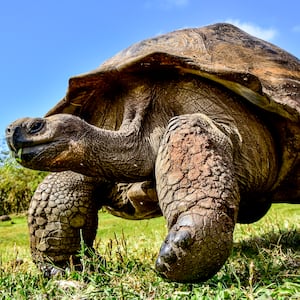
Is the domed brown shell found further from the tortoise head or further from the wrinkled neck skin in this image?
the tortoise head

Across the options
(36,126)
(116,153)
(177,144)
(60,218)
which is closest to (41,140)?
(36,126)

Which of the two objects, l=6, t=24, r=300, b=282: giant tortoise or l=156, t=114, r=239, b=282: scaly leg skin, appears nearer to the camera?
l=156, t=114, r=239, b=282: scaly leg skin

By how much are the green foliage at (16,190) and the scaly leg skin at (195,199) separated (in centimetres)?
1553

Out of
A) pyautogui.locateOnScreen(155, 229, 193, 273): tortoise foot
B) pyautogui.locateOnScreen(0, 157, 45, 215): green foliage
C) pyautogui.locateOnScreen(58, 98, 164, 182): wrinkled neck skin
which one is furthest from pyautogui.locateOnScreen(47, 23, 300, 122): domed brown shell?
pyautogui.locateOnScreen(0, 157, 45, 215): green foliage

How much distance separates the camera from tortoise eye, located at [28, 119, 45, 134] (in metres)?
2.76

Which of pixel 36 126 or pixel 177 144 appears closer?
pixel 177 144

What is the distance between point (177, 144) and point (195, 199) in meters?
0.36

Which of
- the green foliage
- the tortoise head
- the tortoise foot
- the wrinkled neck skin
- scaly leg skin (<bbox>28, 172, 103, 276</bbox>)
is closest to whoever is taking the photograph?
the tortoise foot

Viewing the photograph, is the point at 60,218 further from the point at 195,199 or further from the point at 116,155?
the point at 195,199

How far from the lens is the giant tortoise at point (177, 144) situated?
241cm

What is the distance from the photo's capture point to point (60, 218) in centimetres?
367

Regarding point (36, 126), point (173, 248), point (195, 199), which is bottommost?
point (173, 248)

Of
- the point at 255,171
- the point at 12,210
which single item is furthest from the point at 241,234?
the point at 12,210

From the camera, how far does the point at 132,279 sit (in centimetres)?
255
